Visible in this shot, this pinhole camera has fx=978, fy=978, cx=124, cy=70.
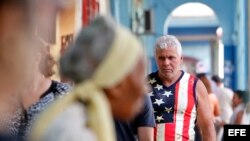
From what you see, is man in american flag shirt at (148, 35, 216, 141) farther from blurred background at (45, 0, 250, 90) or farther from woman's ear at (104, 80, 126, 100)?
woman's ear at (104, 80, 126, 100)

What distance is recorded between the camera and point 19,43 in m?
2.54

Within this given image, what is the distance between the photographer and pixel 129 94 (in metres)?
2.57

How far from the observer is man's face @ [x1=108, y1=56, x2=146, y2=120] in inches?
99.4

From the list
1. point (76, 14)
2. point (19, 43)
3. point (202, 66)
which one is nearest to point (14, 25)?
point (19, 43)

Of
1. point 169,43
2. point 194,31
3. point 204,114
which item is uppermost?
point 169,43

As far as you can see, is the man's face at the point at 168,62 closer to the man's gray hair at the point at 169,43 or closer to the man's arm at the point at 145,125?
the man's gray hair at the point at 169,43

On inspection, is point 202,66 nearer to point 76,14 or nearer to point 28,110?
point 76,14

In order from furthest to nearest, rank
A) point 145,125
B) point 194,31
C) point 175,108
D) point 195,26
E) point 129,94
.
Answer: point 195,26 < point 194,31 < point 175,108 < point 145,125 < point 129,94

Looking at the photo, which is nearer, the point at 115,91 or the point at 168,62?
the point at 115,91

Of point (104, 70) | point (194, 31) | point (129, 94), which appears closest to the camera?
point (104, 70)

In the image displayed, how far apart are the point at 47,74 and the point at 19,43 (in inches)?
80.6

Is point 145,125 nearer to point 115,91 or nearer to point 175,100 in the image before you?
point 175,100

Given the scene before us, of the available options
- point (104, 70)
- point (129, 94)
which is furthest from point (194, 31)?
point (104, 70)

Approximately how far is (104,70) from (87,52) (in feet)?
0.22
